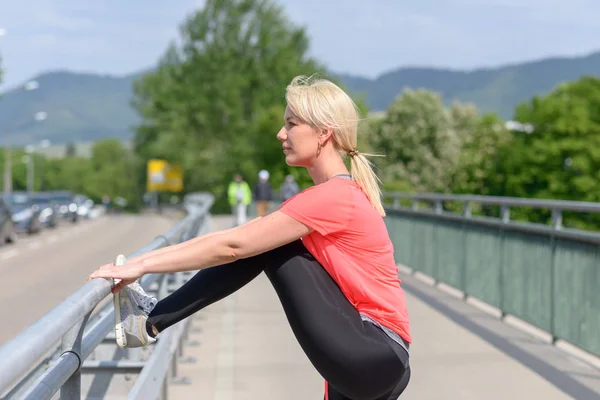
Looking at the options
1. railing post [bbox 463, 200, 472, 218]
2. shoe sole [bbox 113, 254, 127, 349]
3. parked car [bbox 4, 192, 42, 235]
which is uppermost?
shoe sole [bbox 113, 254, 127, 349]

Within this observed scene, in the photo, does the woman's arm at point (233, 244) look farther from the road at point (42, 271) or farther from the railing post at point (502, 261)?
the railing post at point (502, 261)

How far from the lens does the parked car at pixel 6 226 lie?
29.0 metres

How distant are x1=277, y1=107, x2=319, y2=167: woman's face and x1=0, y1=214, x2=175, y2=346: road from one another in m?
7.22

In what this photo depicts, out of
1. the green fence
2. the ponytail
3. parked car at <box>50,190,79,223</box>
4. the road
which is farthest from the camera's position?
parked car at <box>50,190,79,223</box>

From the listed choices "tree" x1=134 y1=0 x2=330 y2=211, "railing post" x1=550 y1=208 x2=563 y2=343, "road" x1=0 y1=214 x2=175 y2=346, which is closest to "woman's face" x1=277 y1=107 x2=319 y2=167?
"railing post" x1=550 y1=208 x2=563 y2=343

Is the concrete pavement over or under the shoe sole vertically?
under

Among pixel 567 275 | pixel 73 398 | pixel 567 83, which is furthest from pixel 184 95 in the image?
pixel 73 398

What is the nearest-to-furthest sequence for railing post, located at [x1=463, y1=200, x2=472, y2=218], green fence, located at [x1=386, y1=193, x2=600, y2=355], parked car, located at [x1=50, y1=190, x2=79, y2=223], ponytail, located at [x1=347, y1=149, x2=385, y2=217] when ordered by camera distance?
ponytail, located at [x1=347, y1=149, x2=385, y2=217] < green fence, located at [x1=386, y1=193, x2=600, y2=355] < railing post, located at [x1=463, y1=200, x2=472, y2=218] < parked car, located at [x1=50, y1=190, x2=79, y2=223]

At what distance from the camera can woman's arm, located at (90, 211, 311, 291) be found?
9.78 ft

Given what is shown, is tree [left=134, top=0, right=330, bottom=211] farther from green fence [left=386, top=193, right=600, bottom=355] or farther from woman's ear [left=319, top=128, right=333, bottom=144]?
woman's ear [left=319, top=128, right=333, bottom=144]

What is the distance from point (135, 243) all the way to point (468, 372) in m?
22.7

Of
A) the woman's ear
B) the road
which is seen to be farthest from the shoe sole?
the road

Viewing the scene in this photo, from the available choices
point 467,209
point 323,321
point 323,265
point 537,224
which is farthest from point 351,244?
point 467,209

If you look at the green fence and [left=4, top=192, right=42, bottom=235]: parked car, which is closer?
the green fence
